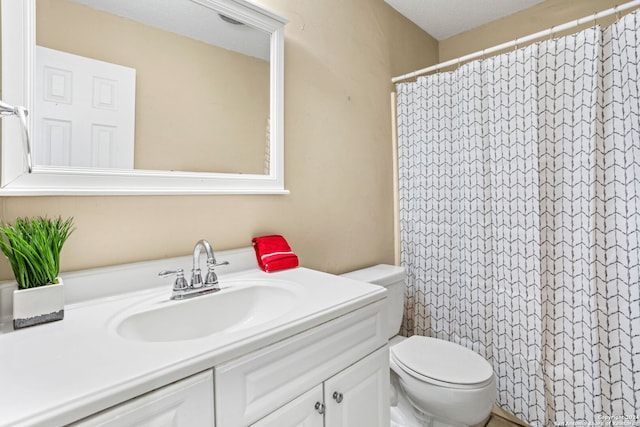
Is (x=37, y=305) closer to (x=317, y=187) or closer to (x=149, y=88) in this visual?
(x=149, y=88)

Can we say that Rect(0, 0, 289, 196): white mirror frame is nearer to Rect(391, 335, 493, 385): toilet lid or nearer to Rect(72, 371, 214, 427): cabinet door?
Rect(72, 371, 214, 427): cabinet door

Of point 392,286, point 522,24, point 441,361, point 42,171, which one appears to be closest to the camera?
point 42,171

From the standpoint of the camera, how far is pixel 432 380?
1301 millimetres

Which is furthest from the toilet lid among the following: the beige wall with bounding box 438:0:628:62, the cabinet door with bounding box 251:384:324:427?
the beige wall with bounding box 438:0:628:62

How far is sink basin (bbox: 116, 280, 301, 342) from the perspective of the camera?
86 centimetres

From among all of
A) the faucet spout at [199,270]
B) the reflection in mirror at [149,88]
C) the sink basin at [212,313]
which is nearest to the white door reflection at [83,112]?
Result: the reflection in mirror at [149,88]

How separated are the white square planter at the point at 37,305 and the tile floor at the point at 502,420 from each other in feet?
6.49

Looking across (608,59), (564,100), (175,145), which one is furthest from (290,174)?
(608,59)

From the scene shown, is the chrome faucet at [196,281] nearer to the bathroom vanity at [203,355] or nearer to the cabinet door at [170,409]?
the bathroom vanity at [203,355]

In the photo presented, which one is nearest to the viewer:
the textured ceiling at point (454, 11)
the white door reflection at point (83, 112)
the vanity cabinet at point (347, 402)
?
the vanity cabinet at point (347, 402)

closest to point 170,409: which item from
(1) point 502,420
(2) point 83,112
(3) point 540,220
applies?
(2) point 83,112

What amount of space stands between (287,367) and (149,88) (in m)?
0.98

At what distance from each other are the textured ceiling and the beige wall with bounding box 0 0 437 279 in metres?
0.08

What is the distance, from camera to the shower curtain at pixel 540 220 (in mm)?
1299
